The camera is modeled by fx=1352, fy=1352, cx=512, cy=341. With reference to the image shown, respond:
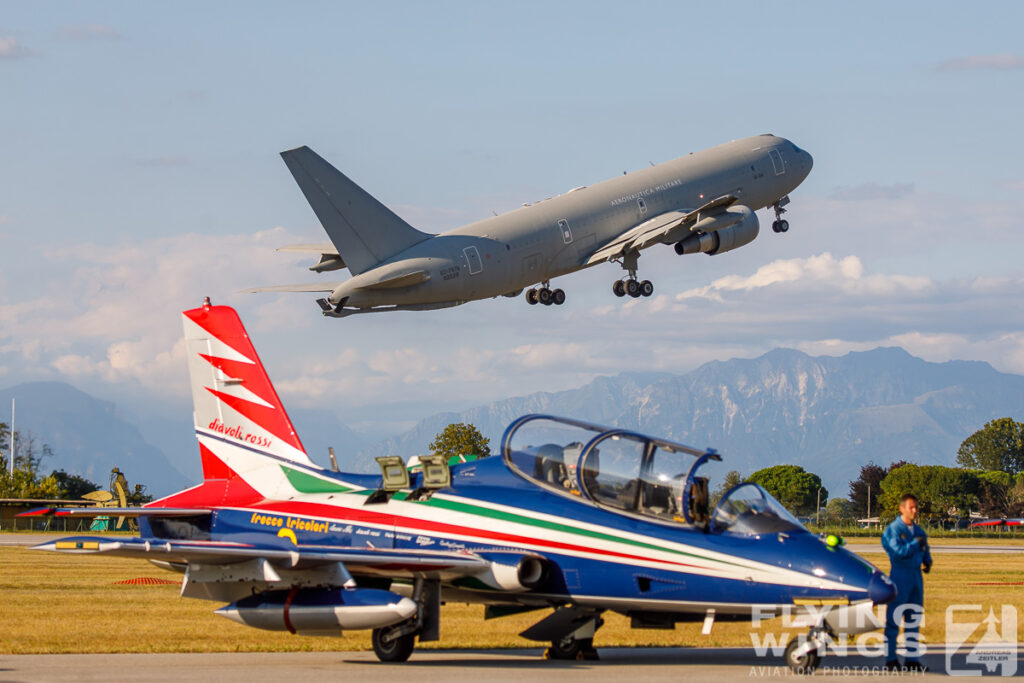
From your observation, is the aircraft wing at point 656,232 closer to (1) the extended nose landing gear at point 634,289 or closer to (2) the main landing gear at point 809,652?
(1) the extended nose landing gear at point 634,289

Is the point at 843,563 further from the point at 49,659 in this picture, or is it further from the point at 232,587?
the point at 49,659

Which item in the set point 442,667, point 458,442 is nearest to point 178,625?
point 442,667

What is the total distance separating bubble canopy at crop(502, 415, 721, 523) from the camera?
15367mm

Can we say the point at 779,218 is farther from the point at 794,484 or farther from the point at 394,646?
the point at 794,484

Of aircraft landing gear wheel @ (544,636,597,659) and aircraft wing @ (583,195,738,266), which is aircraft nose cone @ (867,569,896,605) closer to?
aircraft landing gear wheel @ (544,636,597,659)

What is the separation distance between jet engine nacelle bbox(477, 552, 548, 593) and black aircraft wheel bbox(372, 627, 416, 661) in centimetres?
128

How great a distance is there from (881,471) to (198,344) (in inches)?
5231

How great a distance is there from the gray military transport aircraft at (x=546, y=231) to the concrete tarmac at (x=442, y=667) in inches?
884

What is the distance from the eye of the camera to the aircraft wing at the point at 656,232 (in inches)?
1761

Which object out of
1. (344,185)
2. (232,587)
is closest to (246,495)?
(232,587)

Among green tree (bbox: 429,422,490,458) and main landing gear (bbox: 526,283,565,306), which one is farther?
green tree (bbox: 429,422,490,458)

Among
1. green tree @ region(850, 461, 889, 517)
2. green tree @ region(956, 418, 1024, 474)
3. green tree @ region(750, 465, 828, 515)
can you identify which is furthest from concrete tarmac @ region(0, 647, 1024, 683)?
green tree @ region(956, 418, 1024, 474)

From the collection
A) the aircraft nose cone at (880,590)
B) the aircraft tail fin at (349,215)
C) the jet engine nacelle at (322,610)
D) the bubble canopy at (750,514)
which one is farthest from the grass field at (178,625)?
the aircraft tail fin at (349,215)

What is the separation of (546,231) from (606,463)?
91.8 feet
